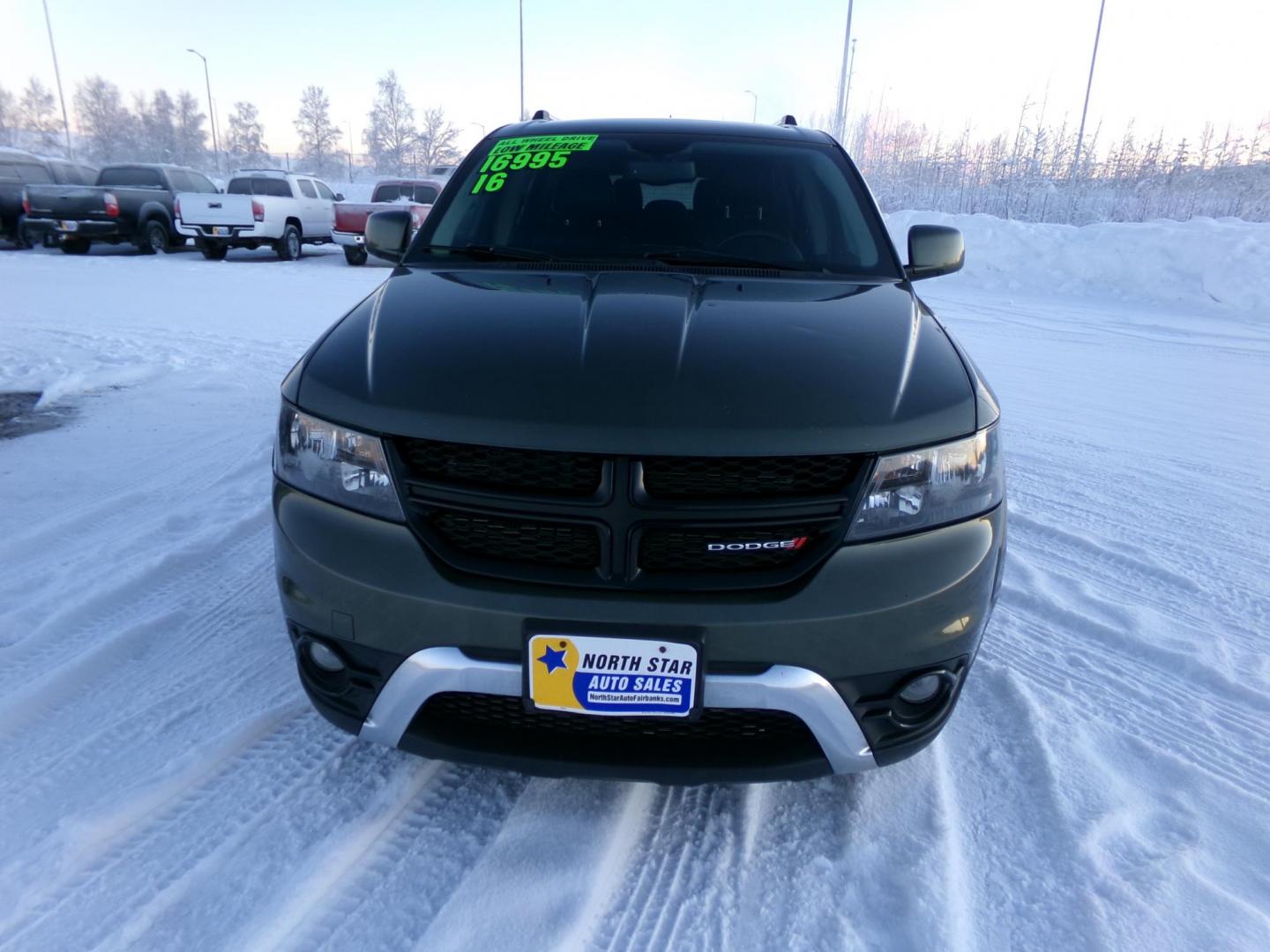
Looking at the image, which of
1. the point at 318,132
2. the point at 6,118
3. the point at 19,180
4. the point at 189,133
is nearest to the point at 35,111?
the point at 6,118

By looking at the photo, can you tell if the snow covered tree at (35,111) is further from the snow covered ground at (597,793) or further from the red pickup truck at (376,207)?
the snow covered ground at (597,793)

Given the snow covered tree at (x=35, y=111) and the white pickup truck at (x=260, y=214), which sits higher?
→ the snow covered tree at (x=35, y=111)

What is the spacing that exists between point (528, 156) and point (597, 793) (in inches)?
91.3

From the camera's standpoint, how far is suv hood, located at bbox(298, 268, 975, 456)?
160cm

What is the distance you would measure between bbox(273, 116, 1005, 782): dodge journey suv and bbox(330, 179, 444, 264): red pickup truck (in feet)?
38.4

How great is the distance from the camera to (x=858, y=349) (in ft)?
6.19

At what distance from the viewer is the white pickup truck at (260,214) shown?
1494 centimetres

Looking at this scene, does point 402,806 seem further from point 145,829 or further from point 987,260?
point 987,260

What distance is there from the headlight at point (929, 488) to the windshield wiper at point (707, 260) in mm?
1042

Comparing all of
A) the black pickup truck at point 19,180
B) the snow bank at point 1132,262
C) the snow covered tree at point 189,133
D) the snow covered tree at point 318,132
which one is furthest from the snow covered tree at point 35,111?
the snow bank at point 1132,262

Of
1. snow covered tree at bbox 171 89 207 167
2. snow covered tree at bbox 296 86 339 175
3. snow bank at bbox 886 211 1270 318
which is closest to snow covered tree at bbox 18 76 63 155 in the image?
snow covered tree at bbox 171 89 207 167

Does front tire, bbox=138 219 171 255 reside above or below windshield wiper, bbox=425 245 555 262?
below

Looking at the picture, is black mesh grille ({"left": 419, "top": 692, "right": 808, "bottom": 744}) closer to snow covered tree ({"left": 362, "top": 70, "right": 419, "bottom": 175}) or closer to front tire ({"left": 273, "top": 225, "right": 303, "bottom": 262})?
front tire ({"left": 273, "top": 225, "right": 303, "bottom": 262})

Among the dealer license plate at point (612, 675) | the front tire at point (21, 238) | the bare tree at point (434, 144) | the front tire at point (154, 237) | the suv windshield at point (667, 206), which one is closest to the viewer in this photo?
the dealer license plate at point (612, 675)
